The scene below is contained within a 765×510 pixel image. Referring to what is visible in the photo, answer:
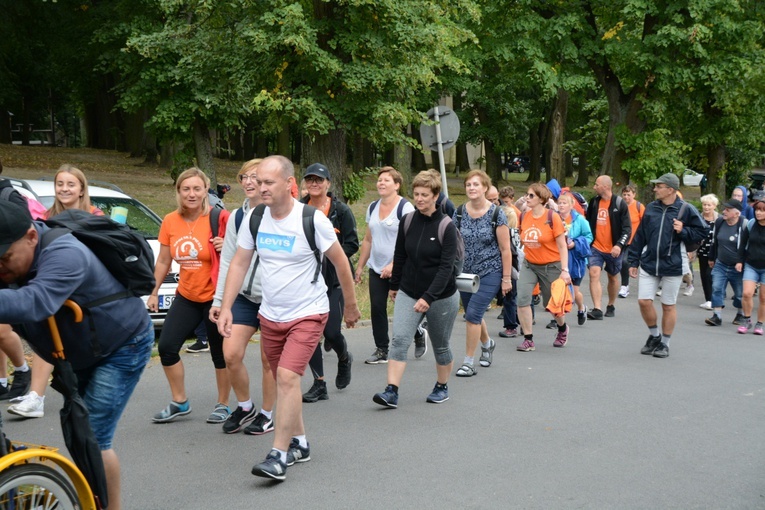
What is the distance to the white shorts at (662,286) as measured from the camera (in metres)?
10.1

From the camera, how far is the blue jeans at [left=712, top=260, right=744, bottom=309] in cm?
1324

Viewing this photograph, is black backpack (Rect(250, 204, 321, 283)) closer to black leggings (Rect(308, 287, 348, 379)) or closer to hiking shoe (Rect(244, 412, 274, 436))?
hiking shoe (Rect(244, 412, 274, 436))

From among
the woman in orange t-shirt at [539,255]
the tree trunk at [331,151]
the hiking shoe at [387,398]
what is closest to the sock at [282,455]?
the hiking shoe at [387,398]

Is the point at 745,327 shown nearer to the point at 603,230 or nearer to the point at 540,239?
the point at 603,230

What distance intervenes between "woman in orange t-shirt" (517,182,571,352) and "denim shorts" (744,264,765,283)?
311cm

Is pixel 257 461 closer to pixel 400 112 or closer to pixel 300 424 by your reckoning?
pixel 300 424

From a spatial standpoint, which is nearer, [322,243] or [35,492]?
[35,492]

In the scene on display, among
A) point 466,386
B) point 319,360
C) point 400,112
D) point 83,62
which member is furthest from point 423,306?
point 83,62

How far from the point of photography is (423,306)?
7.14 m

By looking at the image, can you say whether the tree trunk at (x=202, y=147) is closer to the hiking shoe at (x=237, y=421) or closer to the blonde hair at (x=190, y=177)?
the blonde hair at (x=190, y=177)

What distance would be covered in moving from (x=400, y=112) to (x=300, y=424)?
33.1ft

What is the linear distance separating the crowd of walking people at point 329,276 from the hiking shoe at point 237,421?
0.01 metres

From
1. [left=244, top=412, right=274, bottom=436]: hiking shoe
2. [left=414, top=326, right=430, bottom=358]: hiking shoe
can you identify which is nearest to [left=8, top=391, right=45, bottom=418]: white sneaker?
[left=244, top=412, right=274, bottom=436]: hiking shoe

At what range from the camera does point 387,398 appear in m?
7.29
